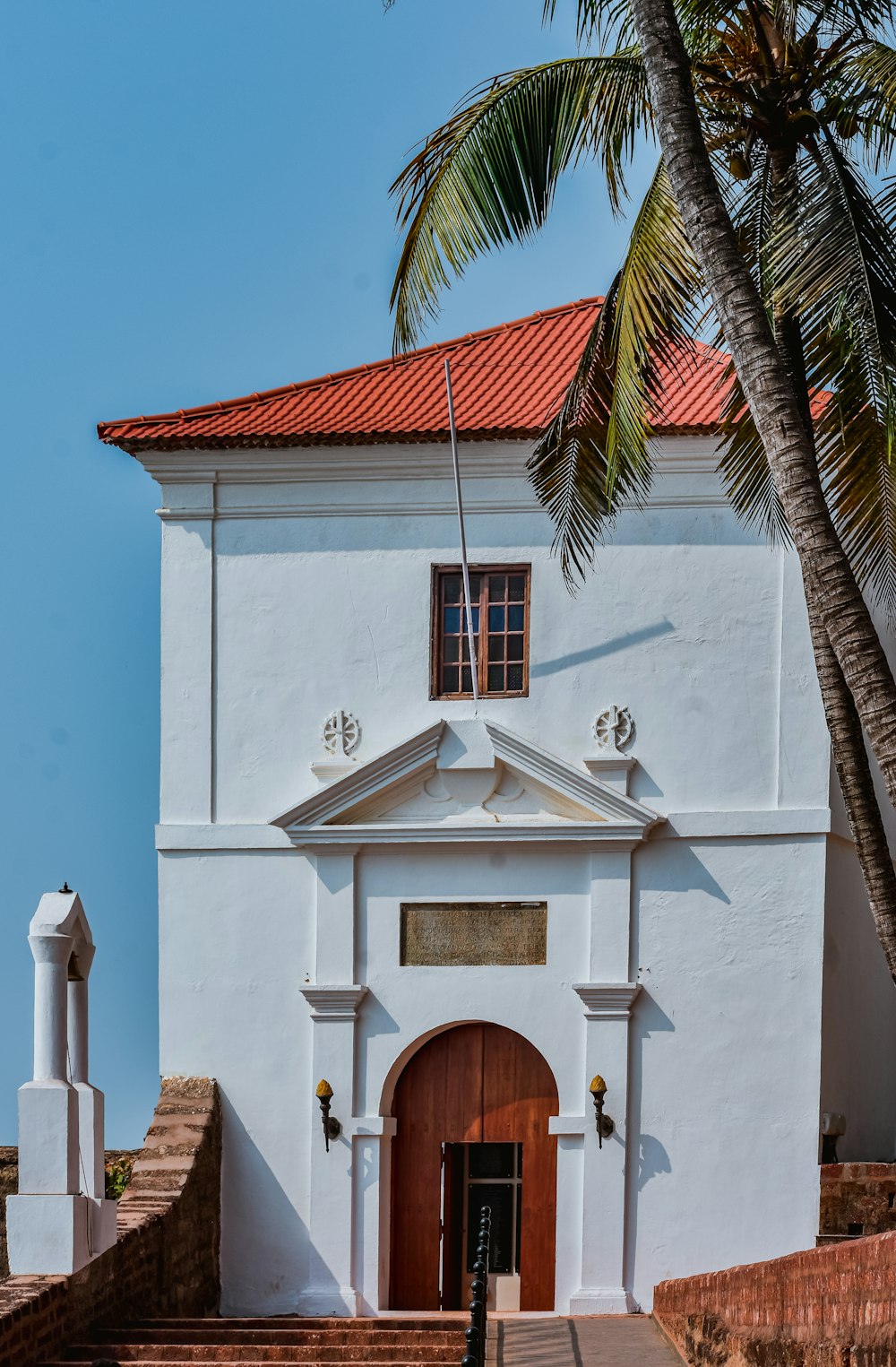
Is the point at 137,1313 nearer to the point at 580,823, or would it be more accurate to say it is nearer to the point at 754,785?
the point at 580,823

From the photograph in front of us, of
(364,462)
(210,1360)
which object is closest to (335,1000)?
(210,1360)

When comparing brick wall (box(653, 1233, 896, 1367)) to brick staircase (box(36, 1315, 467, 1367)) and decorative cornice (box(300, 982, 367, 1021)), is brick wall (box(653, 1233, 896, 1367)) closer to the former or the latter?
brick staircase (box(36, 1315, 467, 1367))

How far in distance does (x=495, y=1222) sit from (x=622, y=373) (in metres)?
8.22

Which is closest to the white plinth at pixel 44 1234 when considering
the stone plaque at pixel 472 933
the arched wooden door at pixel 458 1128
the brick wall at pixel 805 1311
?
the brick wall at pixel 805 1311

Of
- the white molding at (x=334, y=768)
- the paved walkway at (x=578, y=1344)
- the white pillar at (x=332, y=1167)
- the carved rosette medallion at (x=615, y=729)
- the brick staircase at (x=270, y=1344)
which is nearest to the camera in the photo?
the brick staircase at (x=270, y=1344)

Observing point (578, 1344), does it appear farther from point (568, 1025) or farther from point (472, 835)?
point (472, 835)

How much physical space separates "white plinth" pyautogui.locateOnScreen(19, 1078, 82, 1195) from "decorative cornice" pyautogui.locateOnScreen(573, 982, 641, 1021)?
4.99 m

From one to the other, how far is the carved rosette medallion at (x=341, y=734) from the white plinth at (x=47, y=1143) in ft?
15.8

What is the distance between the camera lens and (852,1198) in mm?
14969

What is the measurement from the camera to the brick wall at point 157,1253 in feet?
37.5

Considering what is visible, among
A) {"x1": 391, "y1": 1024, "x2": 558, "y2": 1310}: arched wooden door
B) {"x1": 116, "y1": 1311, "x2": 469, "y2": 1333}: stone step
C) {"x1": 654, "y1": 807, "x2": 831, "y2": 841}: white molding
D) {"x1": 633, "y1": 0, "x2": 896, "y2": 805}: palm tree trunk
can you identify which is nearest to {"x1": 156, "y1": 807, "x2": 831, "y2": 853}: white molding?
{"x1": 654, "y1": 807, "x2": 831, "y2": 841}: white molding

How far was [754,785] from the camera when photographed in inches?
616

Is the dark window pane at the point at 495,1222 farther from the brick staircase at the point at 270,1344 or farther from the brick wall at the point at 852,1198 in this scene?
the brick wall at the point at 852,1198

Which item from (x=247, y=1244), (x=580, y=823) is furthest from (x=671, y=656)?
(x=247, y=1244)
